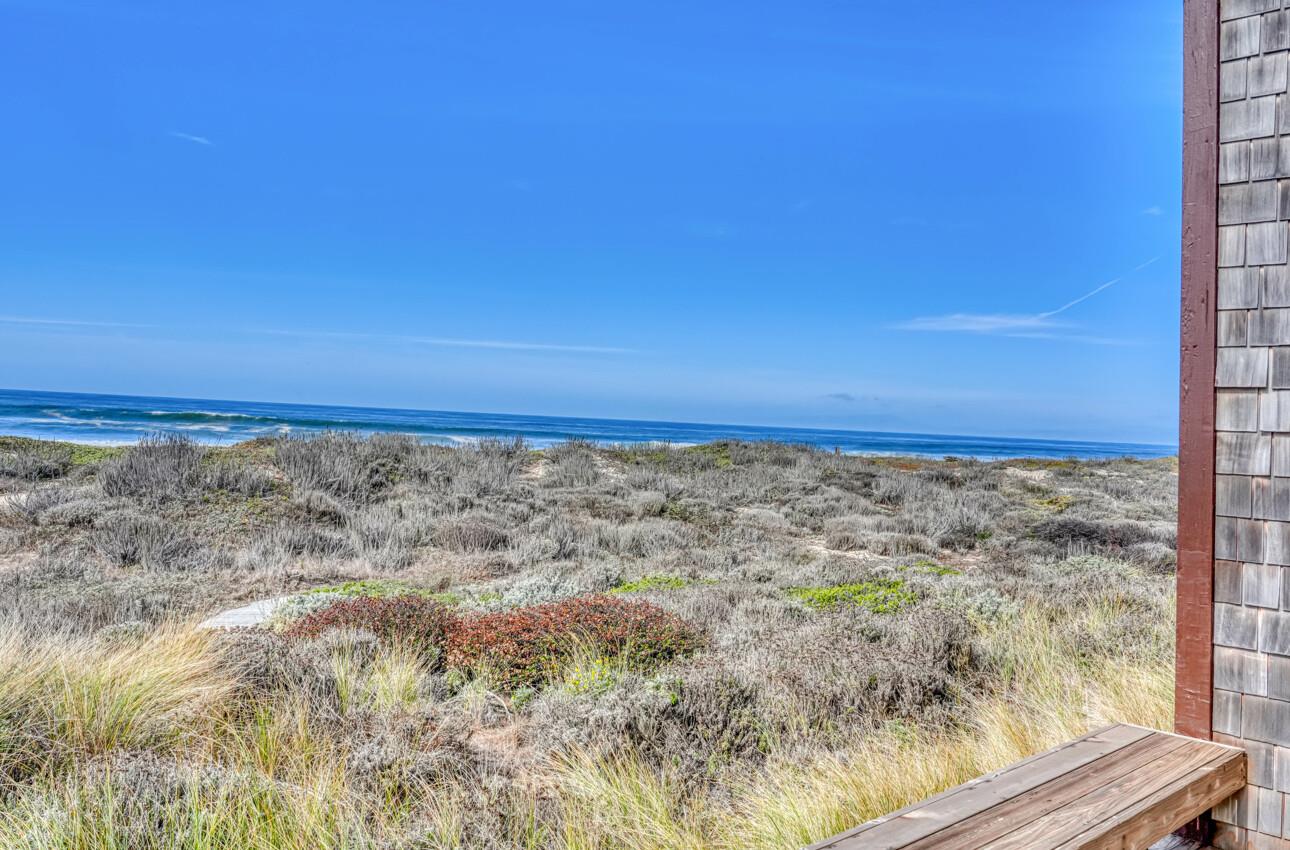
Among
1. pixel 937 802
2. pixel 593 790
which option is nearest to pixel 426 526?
pixel 593 790

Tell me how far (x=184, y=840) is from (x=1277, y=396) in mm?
4063

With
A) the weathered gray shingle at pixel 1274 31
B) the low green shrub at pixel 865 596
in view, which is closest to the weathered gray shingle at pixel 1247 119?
the weathered gray shingle at pixel 1274 31

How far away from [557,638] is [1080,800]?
3.56 meters

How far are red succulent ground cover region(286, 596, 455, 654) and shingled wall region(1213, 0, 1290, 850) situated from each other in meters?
4.56

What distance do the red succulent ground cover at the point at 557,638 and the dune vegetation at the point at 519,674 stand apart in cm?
3

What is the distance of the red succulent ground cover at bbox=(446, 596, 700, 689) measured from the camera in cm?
516

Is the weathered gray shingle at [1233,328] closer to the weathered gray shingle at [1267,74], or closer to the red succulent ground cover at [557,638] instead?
the weathered gray shingle at [1267,74]

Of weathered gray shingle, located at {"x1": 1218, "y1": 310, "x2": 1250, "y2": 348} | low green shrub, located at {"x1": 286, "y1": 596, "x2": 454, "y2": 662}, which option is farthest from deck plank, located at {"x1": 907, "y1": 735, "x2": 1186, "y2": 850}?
low green shrub, located at {"x1": 286, "y1": 596, "x2": 454, "y2": 662}

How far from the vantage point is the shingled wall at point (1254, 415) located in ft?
8.66

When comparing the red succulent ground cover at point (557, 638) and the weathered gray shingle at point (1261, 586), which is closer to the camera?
the weathered gray shingle at point (1261, 586)

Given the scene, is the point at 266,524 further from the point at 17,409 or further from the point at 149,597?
the point at 17,409

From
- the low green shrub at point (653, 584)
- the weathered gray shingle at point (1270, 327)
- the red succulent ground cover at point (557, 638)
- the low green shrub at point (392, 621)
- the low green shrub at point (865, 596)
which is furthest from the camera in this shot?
the low green shrub at point (653, 584)

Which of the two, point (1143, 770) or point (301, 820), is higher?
point (1143, 770)

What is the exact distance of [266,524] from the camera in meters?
11.3
